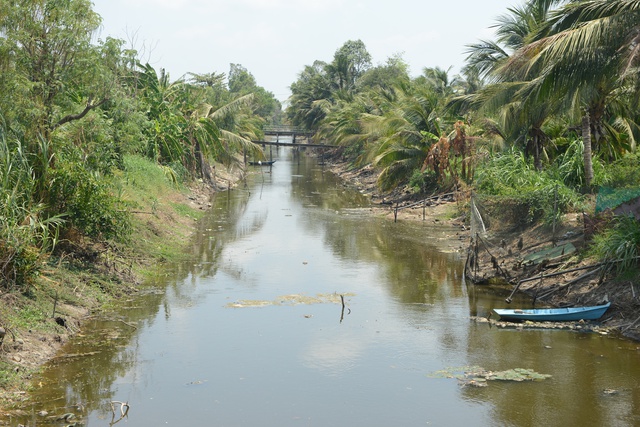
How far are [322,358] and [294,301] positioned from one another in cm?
347

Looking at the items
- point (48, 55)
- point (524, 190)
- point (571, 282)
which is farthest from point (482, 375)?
point (48, 55)

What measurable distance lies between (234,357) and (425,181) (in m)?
19.4

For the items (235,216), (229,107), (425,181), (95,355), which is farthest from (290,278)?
(229,107)

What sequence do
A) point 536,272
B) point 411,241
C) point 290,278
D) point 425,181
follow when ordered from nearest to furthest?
1. point 536,272
2. point 290,278
3. point 411,241
4. point 425,181

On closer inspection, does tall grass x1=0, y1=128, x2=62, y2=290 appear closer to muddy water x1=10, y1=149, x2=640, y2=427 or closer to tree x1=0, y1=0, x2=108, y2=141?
tree x1=0, y1=0, x2=108, y2=141

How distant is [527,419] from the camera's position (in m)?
8.95

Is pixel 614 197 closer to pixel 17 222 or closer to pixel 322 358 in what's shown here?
pixel 322 358

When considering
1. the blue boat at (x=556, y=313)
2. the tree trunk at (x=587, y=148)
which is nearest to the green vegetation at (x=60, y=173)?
the blue boat at (x=556, y=313)

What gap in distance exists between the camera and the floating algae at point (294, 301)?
14359mm

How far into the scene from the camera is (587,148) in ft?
58.6

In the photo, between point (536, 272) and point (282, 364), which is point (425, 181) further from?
point (282, 364)

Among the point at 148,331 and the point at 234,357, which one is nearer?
the point at 234,357

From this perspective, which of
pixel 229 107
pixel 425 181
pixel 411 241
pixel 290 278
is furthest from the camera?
pixel 229 107

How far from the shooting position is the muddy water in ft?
30.1
